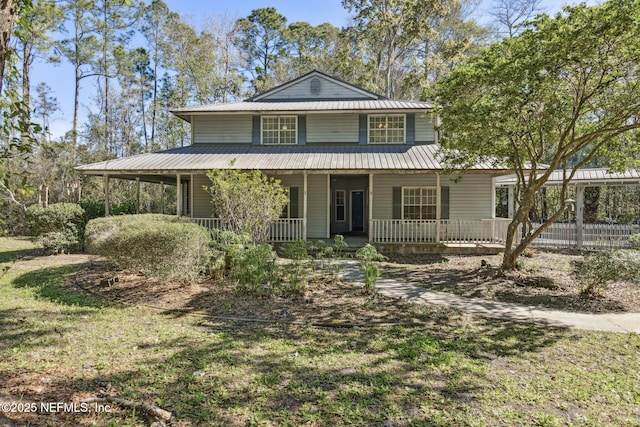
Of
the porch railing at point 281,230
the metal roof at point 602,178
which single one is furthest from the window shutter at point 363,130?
the metal roof at point 602,178

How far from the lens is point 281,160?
1379 centimetres

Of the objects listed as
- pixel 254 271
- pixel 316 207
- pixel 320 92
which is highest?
pixel 320 92

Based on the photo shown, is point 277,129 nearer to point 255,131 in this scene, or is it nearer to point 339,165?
point 255,131

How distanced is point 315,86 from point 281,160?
572 cm

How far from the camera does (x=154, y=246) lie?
7.12m

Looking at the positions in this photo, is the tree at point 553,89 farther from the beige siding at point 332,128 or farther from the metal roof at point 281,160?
the beige siding at point 332,128

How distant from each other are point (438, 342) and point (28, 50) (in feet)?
105

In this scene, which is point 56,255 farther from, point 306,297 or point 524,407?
point 524,407

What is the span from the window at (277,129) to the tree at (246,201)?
6838 mm

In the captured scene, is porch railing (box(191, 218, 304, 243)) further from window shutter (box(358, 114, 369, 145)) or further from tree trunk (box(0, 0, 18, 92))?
tree trunk (box(0, 0, 18, 92))

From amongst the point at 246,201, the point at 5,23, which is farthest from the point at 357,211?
the point at 5,23

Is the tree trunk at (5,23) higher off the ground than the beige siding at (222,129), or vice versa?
the beige siding at (222,129)

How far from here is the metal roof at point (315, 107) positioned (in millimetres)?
15016

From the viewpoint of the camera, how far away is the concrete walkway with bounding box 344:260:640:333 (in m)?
5.91
